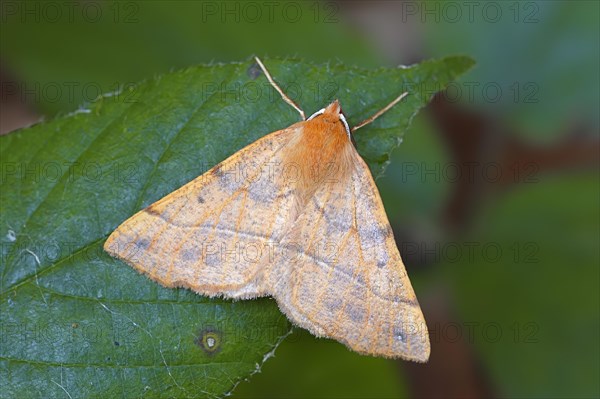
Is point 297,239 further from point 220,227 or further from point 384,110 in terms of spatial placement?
point 384,110

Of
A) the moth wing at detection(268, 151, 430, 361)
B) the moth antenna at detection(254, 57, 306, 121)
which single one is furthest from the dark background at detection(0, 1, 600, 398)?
the moth antenna at detection(254, 57, 306, 121)

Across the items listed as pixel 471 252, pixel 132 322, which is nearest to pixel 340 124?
pixel 132 322

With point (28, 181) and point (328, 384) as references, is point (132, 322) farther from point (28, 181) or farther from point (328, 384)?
point (328, 384)

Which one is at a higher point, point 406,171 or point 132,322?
point 406,171

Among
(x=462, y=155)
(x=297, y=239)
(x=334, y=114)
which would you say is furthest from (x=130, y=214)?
(x=462, y=155)

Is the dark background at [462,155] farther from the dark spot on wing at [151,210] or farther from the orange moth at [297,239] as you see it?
the dark spot on wing at [151,210]

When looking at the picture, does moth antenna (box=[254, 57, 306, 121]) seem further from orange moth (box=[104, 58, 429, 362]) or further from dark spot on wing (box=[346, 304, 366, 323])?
dark spot on wing (box=[346, 304, 366, 323])
